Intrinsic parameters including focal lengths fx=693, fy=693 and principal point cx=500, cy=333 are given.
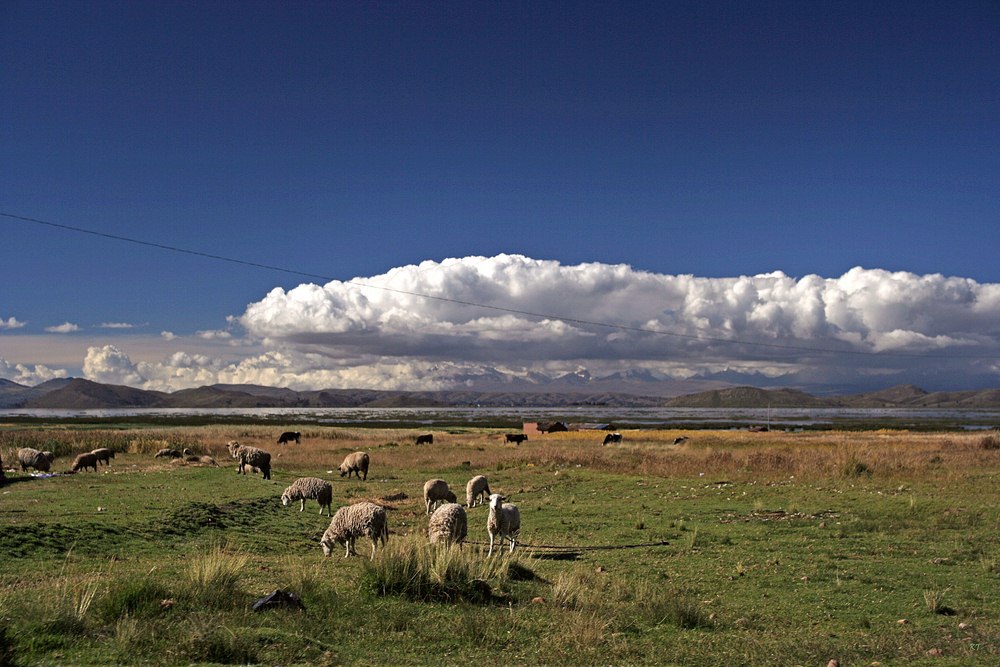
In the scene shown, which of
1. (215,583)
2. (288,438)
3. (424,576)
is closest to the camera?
(215,583)

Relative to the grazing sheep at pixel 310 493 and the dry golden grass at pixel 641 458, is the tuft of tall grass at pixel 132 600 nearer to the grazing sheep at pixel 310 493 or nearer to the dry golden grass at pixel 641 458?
the grazing sheep at pixel 310 493

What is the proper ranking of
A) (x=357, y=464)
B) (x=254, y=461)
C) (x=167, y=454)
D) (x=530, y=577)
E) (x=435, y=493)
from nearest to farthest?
(x=530, y=577) → (x=435, y=493) → (x=254, y=461) → (x=357, y=464) → (x=167, y=454)

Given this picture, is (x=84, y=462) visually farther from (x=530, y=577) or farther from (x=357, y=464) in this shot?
(x=530, y=577)

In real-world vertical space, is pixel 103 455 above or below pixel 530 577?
below

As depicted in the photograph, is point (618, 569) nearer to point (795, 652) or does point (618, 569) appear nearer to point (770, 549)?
point (770, 549)

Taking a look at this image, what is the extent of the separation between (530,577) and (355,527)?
4.59m

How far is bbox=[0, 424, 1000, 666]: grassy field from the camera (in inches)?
339

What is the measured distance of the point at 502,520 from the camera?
52.9 ft

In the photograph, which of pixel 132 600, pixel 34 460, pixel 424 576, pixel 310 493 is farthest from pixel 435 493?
pixel 34 460

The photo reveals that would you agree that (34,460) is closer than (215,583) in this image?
No

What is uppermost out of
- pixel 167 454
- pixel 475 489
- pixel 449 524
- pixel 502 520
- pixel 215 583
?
pixel 215 583

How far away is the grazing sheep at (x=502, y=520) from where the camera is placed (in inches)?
623

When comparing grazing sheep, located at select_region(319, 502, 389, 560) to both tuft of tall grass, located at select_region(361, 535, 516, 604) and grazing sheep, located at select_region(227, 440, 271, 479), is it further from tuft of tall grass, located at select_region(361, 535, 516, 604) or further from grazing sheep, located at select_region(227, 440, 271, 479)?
grazing sheep, located at select_region(227, 440, 271, 479)

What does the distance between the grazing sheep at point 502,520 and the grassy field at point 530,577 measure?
672 mm
